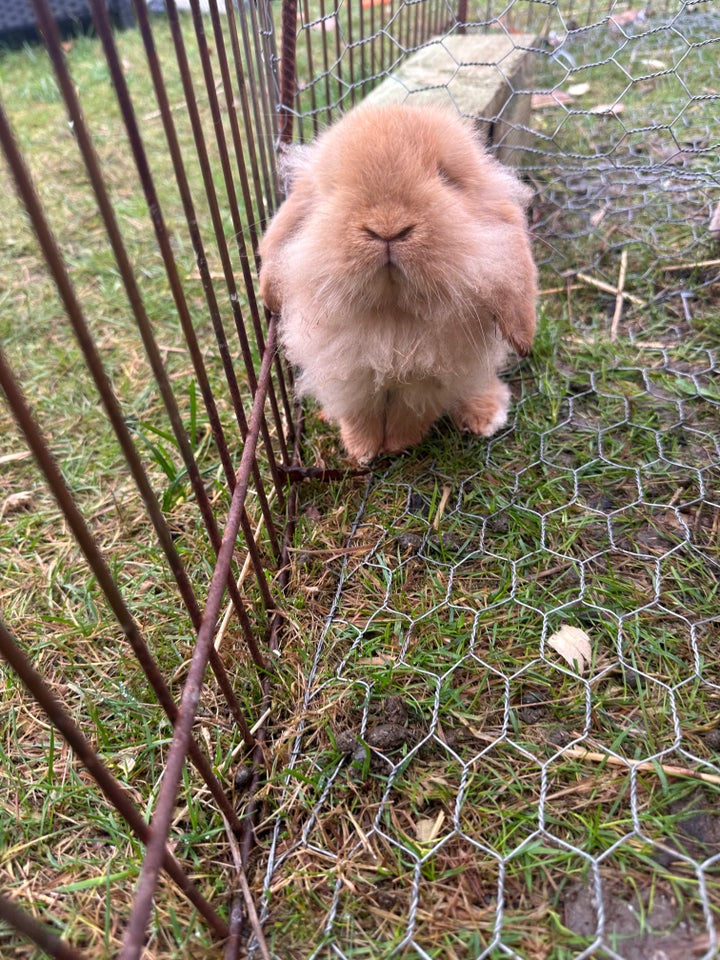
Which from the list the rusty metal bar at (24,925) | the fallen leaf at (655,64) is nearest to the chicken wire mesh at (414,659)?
the rusty metal bar at (24,925)

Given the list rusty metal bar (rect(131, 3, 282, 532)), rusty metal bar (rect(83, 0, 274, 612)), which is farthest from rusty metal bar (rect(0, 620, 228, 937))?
rusty metal bar (rect(131, 3, 282, 532))

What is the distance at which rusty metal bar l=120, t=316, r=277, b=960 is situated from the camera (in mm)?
663

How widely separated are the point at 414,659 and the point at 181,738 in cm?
62

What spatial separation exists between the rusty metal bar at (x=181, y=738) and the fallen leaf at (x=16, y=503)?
957 millimetres

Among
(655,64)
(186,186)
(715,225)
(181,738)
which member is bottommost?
(715,225)

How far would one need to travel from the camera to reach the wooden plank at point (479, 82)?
2494mm

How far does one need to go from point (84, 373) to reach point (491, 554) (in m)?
1.57

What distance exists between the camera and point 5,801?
125cm

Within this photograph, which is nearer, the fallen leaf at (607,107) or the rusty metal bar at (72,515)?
the rusty metal bar at (72,515)

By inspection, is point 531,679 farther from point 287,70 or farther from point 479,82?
point 479,82

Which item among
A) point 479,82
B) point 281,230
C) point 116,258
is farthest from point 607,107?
point 116,258

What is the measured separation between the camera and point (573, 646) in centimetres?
135

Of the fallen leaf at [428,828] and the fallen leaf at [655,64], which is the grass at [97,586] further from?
the fallen leaf at [655,64]

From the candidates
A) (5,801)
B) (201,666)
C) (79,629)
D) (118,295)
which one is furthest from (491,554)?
(118,295)
